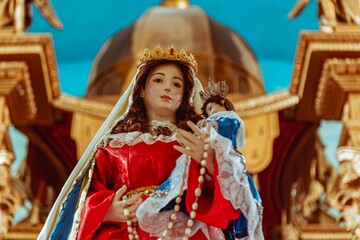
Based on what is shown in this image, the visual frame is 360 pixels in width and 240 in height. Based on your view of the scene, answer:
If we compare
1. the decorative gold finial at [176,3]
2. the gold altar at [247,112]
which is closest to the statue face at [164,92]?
the gold altar at [247,112]

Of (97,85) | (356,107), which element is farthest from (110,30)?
(356,107)

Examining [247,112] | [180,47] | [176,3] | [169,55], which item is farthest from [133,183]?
[176,3]

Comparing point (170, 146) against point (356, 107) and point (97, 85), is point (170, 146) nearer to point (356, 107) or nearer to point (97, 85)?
point (356, 107)

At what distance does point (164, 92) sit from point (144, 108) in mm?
154

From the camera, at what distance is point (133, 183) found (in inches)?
115

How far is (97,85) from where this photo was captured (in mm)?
7672

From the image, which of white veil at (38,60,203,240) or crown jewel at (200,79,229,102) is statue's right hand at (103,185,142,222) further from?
crown jewel at (200,79,229,102)

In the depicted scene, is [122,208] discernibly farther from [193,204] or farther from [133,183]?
[193,204]

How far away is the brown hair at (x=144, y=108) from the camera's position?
3119mm

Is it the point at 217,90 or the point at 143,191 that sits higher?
the point at 217,90

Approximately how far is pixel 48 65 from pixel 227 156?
357cm

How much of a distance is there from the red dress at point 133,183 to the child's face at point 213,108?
0.16m

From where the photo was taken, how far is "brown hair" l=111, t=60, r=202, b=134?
312cm

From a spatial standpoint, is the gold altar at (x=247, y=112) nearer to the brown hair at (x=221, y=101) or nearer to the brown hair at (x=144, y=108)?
the brown hair at (x=144, y=108)
